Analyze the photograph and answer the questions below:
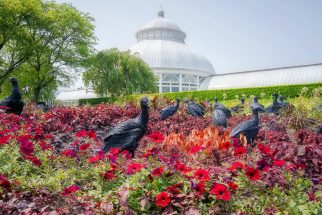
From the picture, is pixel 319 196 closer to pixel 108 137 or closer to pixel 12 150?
pixel 108 137

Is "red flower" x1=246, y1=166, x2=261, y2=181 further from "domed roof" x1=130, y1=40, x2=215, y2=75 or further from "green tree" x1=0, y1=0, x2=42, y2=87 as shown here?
"domed roof" x1=130, y1=40, x2=215, y2=75

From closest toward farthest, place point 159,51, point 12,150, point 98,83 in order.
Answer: point 12,150
point 98,83
point 159,51

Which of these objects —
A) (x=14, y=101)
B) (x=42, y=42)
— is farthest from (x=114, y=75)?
(x=14, y=101)

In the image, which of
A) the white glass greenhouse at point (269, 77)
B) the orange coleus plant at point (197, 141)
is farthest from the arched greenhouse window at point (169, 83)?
the orange coleus plant at point (197, 141)

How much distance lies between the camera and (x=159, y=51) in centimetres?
6153

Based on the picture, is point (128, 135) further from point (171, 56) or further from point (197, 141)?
point (171, 56)

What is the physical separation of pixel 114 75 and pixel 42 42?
866 centimetres

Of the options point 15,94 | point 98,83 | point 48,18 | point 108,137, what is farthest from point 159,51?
point 108,137

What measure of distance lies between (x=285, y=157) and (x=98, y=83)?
33046mm

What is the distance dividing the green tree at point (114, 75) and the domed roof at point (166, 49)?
21924mm

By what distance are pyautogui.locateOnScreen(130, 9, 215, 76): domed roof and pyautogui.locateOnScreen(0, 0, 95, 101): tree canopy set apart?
27.6 meters

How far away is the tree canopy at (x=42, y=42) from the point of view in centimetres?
2502

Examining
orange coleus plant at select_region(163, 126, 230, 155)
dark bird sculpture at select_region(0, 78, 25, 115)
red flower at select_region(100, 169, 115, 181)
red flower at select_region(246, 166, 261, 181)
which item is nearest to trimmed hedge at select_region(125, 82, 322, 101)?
dark bird sculpture at select_region(0, 78, 25, 115)

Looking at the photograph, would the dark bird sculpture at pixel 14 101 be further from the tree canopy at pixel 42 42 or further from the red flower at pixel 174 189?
the tree canopy at pixel 42 42
